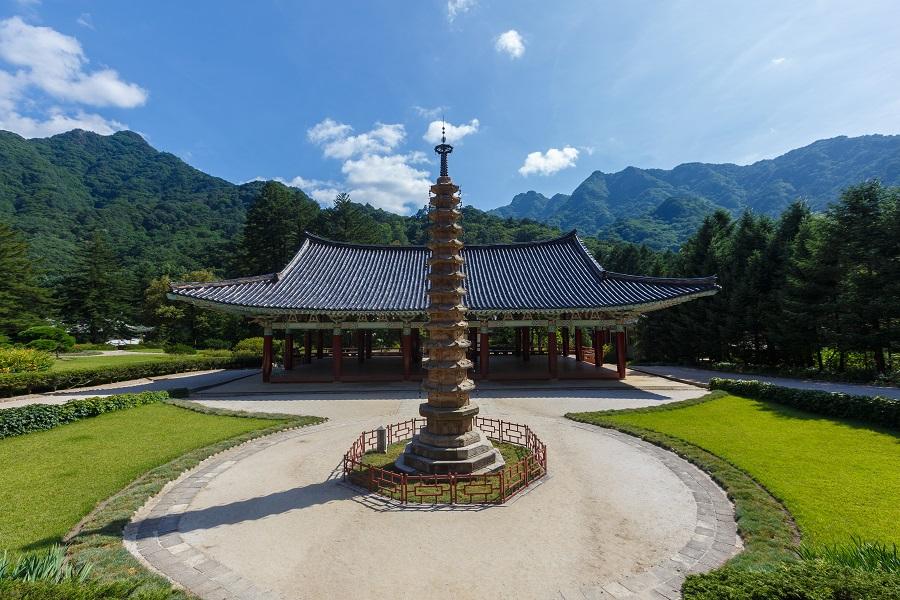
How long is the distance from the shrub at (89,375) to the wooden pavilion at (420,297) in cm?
696

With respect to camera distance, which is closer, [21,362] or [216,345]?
[21,362]

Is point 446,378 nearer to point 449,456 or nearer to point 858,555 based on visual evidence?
point 449,456

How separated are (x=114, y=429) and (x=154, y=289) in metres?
41.6

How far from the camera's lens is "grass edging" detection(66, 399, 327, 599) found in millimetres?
6168

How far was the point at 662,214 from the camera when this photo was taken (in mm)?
185750

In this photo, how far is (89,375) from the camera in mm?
23156

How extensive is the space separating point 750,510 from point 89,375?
28944mm

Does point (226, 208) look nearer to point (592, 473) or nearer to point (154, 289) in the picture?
point (154, 289)

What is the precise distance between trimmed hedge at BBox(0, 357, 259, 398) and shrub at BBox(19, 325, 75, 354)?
1260 centimetres

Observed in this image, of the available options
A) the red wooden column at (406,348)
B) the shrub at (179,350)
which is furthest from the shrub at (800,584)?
the shrub at (179,350)

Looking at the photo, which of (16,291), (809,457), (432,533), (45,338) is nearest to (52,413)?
(432,533)

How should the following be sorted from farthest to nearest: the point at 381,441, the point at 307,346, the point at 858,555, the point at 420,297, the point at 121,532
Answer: the point at 307,346
the point at 420,297
the point at 381,441
the point at 121,532
the point at 858,555

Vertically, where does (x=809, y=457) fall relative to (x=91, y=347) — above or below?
below

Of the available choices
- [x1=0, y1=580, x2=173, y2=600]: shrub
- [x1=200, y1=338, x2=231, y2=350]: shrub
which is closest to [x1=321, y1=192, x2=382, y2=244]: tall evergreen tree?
[x1=200, y1=338, x2=231, y2=350]: shrub
